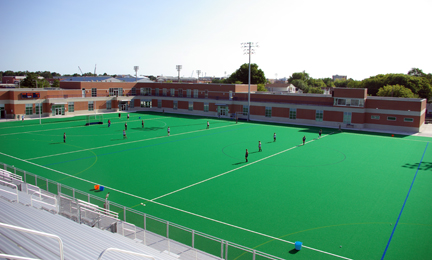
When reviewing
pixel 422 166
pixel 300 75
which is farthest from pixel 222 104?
pixel 300 75

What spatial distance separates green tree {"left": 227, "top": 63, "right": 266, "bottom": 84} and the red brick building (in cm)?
3051

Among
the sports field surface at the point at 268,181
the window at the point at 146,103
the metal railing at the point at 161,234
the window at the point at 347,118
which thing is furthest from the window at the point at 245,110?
the metal railing at the point at 161,234

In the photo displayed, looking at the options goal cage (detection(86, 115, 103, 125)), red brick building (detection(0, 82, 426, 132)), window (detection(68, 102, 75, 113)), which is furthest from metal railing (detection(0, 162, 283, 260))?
window (detection(68, 102, 75, 113))

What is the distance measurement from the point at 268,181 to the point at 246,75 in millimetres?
83876

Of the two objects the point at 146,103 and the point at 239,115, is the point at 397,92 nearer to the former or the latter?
the point at 239,115

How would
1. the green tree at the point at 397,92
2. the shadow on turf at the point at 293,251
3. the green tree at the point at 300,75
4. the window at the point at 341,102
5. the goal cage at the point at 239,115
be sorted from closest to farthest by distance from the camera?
the shadow on turf at the point at 293,251, the window at the point at 341,102, the goal cage at the point at 239,115, the green tree at the point at 397,92, the green tree at the point at 300,75

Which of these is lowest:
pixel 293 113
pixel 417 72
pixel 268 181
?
pixel 268 181

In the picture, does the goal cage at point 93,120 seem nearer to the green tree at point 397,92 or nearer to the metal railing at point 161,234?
the metal railing at point 161,234

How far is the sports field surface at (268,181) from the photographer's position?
56.7 feet

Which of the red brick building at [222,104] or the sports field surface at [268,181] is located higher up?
the red brick building at [222,104]

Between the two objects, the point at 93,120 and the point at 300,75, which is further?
the point at 300,75

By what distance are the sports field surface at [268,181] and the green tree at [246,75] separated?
59.0m

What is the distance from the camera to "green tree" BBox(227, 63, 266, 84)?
342ft

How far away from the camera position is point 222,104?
228 ft
